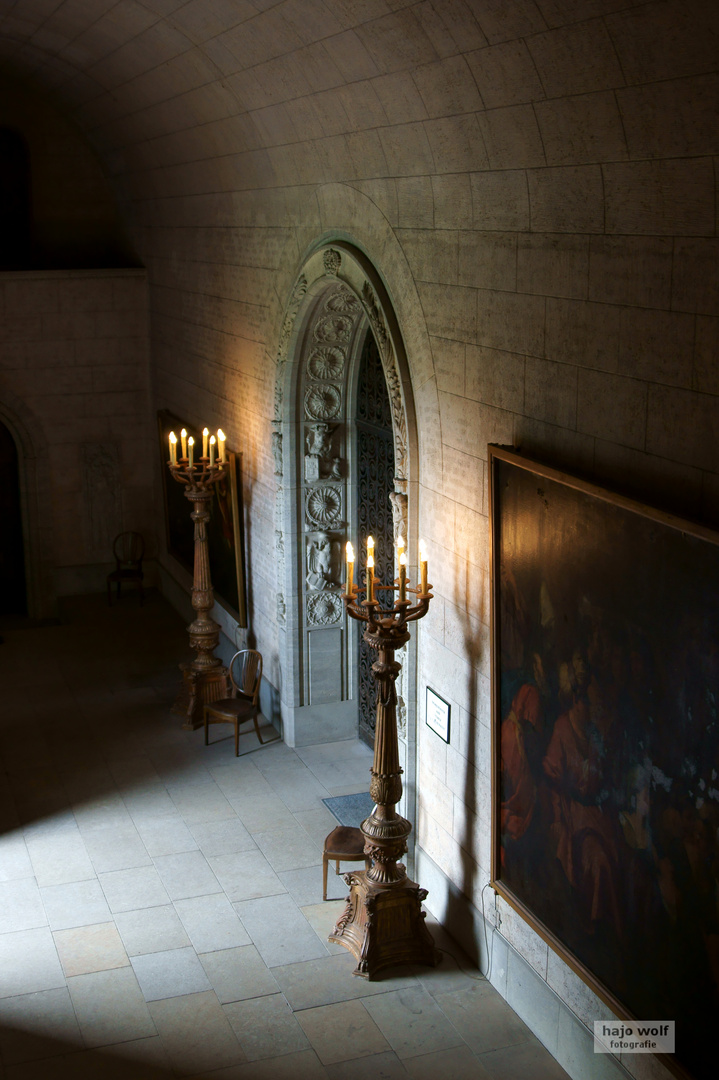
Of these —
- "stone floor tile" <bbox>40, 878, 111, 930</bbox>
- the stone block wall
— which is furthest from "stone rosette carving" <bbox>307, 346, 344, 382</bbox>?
"stone floor tile" <bbox>40, 878, 111, 930</bbox>

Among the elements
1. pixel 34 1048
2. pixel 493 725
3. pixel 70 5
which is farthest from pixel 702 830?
pixel 70 5

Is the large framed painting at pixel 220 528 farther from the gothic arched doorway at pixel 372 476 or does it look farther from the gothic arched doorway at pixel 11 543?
the gothic arched doorway at pixel 11 543

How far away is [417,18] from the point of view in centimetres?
544

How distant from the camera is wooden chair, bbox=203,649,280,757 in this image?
9719 millimetres

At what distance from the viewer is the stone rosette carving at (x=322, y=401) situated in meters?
9.38

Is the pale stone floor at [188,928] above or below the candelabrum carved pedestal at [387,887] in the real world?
below

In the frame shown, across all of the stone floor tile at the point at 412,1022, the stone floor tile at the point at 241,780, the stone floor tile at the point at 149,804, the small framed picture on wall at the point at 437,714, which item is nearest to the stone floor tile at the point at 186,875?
the stone floor tile at the point at 149,804

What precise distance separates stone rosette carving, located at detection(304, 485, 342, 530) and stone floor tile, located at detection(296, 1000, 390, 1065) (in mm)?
4230

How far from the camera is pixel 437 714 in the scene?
7016 millimetres

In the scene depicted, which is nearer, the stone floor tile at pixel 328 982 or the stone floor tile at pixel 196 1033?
the stone floor tile at pixel 196 1033

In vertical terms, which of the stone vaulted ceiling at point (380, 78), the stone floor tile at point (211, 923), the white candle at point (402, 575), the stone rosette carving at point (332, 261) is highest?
the stone vaulted ceiling at point (380, 78)

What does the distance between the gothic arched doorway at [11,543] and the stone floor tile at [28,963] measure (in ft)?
24.1

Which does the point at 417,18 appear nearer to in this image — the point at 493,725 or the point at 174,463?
the point at 493,725

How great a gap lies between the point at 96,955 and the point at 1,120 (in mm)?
10494
